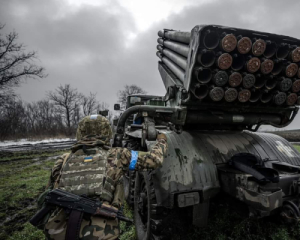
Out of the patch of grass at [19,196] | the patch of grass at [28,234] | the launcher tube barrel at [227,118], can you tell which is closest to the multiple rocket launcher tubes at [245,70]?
the launcher tube barrel at [227,118]

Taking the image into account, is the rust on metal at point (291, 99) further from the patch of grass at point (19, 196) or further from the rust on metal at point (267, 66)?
the patch of grass at point (19, 196)

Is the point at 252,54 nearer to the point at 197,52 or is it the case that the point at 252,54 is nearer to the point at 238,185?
the point at 197,52

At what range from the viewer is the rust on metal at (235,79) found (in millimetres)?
2449

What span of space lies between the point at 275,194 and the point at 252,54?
1578 mm

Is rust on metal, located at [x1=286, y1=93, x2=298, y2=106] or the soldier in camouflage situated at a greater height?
rust on metal, located at [x1=286, y1=93, x2=298, y2=106]

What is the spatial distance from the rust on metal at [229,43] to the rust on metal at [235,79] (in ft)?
1.00

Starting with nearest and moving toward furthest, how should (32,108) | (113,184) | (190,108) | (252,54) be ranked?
(113,184) → (252,54) → (190,108) → (32,108)

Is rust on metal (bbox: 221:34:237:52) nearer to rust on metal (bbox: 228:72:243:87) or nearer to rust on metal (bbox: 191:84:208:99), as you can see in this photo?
rust on metal (bbox: 228:72:243:87)

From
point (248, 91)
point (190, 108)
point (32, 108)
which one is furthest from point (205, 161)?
point (32, 108)

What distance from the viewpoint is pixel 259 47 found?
2.36 meters

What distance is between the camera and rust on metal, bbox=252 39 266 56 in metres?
2.33

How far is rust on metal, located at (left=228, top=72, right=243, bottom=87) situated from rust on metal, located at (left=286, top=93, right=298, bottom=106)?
879mm

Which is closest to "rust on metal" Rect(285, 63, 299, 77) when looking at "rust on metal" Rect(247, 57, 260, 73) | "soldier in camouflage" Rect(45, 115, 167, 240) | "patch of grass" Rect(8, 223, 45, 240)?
"rust on metal" Rect(247, 57, 260, 73)

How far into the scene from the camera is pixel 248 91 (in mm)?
2613
